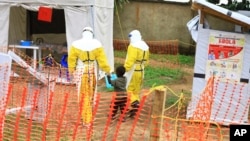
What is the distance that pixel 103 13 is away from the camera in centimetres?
1141

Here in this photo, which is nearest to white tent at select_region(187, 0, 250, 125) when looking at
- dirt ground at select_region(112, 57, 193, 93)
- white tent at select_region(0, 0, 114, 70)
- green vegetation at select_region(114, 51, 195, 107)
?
green vegetation at select_region(114, 51, 195, 107)

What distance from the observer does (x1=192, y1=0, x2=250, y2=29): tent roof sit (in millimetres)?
7302

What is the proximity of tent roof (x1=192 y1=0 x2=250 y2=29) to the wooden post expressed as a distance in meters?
3.86

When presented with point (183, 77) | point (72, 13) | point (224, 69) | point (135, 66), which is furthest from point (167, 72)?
point (224, 69)

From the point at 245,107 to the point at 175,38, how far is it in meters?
11.3

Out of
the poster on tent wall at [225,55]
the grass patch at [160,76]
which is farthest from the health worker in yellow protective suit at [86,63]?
the grass patch at [160,76]

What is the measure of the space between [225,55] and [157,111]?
398 cm

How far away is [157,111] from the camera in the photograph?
12.7ft

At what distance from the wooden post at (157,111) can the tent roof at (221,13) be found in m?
3.86

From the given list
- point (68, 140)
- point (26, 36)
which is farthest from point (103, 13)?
point (68, 140)

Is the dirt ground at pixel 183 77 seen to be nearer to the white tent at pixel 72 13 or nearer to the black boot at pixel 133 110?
the black boot at pixel 133 110

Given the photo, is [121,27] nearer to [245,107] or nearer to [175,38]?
[175,38]

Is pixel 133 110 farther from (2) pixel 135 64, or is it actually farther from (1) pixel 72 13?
(1) pixel 72 13

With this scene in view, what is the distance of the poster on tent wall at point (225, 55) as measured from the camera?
24.6 ft
